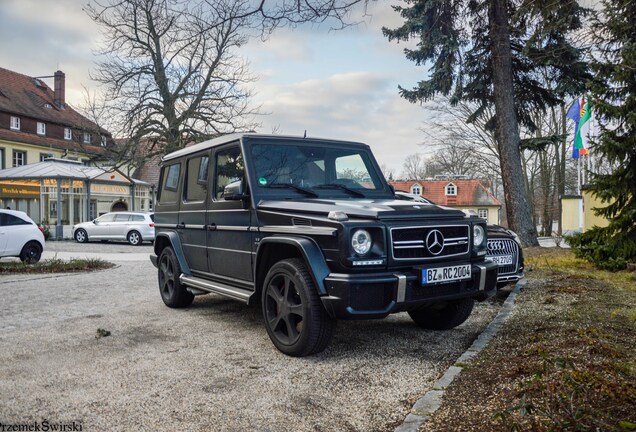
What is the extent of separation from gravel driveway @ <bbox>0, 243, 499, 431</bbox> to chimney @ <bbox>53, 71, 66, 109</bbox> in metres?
52.0

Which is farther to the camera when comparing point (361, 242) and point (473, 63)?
point (473, 63)

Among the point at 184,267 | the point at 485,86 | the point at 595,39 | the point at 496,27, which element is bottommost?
the point at 184,267

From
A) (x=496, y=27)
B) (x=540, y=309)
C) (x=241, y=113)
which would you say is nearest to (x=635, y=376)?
(x=540, y=309)

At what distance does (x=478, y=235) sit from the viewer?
514cm

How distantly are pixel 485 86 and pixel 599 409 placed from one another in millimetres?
16225

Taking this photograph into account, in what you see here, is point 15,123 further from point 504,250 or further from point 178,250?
point 504,250

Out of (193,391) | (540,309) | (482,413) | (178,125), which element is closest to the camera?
(482,413)

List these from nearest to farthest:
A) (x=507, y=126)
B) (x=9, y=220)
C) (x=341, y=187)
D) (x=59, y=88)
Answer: (x=341, y=187) → (x=9, y=220) → (x=507, y=126) → (x=59, y=88)

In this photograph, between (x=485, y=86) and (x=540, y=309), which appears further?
(x=485, y=86)

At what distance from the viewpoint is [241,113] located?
25.5m

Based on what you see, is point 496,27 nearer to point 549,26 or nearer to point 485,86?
point 485,86

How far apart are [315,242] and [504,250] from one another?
12.6 feet

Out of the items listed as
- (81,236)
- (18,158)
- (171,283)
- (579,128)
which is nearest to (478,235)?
(171,283)

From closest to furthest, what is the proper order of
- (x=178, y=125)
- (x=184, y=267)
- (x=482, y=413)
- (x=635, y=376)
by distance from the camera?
1. (x=482, y=413)
2. (x=635, y=376)
3. (x=184, y=267)
4. (x=178, y=125)
